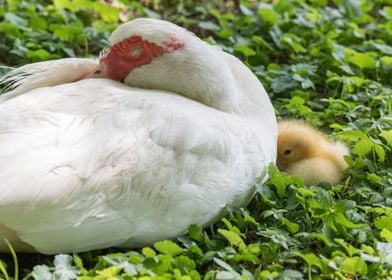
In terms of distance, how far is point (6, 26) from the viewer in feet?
16.1

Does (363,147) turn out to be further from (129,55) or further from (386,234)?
(129,55)

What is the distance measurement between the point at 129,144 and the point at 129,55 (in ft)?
1.75

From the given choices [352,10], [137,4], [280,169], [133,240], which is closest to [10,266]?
[133,240]

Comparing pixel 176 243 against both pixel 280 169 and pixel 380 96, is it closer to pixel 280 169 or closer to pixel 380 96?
pixel 280 169

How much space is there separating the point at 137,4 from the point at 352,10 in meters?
1.26

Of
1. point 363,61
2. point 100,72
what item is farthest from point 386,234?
point 363,61

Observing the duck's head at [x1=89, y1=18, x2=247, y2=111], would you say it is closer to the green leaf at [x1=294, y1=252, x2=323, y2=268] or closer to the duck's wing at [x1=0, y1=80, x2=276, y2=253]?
the duck's wing at [x1=0, y1=80, x2=276, y2=253]

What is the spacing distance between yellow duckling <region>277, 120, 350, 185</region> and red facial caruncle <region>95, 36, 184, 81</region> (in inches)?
27.8

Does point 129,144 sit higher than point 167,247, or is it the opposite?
point 129,144

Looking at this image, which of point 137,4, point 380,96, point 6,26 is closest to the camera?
point 380,96

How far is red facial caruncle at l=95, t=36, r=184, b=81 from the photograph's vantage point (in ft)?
11.8

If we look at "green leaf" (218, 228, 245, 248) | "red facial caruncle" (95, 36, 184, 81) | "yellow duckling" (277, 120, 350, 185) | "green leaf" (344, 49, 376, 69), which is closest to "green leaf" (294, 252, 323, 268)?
"green leaf" (218, 228, 245, 248)

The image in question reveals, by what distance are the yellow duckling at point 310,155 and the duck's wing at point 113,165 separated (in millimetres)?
379

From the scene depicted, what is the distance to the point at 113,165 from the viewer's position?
10.4 ft
